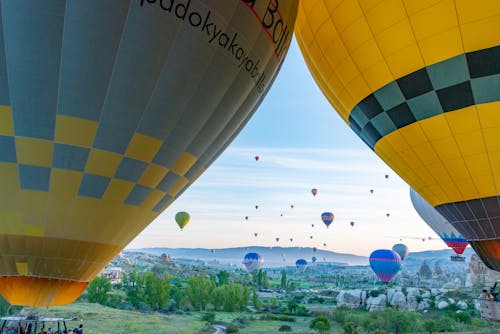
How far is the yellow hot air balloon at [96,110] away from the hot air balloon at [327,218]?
1511 inches

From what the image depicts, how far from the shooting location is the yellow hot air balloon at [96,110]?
4988 millimetres

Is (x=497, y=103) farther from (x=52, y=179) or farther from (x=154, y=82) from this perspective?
(x=52, y=179)

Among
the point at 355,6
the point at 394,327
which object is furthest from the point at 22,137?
the point at 394,327

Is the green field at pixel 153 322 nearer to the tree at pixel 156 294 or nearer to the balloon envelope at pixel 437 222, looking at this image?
the tree at pixel 156 294

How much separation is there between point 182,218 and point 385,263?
73.4 feet

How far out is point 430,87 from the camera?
7.82 metres

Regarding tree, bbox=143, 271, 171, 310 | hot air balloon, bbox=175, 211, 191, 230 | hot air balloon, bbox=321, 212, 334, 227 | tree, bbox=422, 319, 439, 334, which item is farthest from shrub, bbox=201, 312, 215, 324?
tree, bbox=422, 319, 439, 334

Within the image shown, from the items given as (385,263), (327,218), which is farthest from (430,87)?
(385,263)

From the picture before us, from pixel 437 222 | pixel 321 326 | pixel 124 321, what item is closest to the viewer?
pixel 437 222

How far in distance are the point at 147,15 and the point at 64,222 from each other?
2993 mm

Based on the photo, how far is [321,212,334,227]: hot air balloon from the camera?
143ft

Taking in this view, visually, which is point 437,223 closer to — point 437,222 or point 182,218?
point 437,222

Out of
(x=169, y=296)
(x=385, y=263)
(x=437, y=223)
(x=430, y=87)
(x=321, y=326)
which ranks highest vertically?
(x=437, y=223)

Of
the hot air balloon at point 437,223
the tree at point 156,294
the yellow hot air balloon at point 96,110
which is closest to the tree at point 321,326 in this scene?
the hot air balloon at point 437,223
